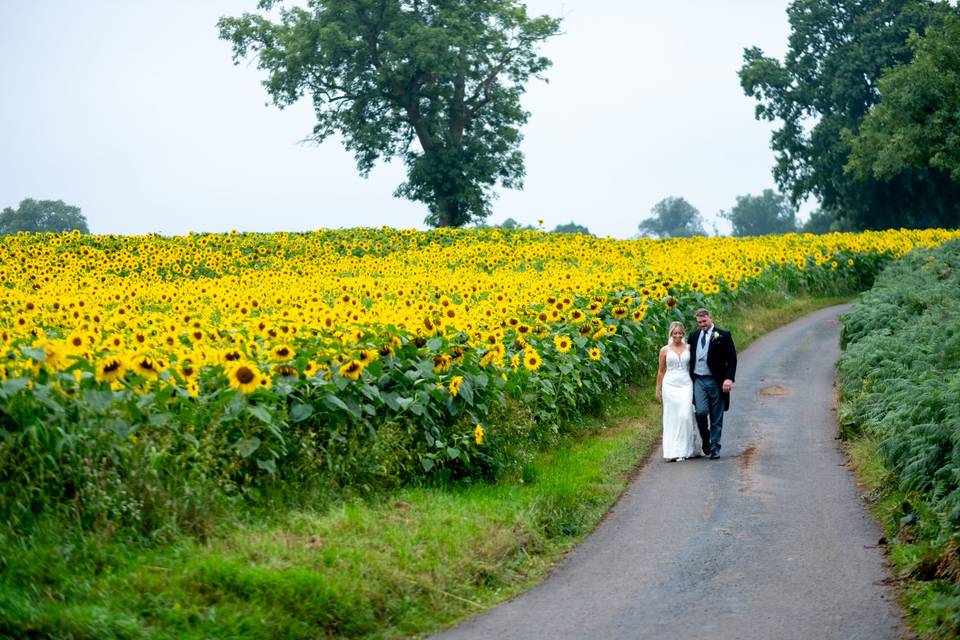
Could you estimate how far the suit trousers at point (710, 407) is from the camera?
15312 mm

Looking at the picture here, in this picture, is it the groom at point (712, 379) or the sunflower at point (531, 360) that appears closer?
the sunflower at point (531, 360)

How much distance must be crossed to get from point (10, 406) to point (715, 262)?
25.4 metres

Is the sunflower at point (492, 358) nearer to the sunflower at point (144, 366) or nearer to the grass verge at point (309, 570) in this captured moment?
the grass verge at point (309, 570)

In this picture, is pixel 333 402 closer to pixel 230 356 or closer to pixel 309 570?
pixel 230 356

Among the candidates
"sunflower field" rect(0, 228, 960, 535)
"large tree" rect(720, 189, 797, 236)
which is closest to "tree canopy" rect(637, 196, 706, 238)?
"large tree" rect(720, 189, 797, 236)

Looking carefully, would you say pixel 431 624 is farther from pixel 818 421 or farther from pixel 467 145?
pixel 467 145

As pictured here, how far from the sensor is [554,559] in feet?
34.3

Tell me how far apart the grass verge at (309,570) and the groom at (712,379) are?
3.84 m

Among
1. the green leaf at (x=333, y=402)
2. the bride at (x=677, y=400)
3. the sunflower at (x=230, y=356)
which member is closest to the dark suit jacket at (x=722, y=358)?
the bride at (x=677, y=400)

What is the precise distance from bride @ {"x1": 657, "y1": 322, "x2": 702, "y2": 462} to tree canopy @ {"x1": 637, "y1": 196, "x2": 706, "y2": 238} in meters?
170

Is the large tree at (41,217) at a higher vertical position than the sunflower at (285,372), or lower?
higher

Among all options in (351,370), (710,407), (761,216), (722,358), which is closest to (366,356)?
(351,370)

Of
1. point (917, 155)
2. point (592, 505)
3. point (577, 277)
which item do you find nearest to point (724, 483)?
point (592, 505)

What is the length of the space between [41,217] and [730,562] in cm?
9608
